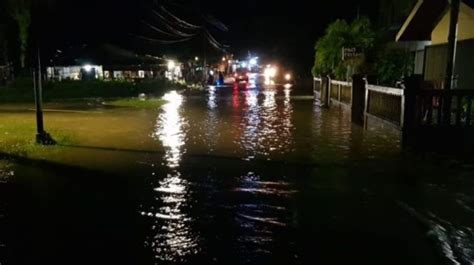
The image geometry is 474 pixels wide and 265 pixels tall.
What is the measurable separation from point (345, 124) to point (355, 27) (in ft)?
28.4

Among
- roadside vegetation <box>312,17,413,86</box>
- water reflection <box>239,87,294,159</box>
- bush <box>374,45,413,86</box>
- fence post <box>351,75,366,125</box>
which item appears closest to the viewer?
water reflection <box>239,87,294,159</box>

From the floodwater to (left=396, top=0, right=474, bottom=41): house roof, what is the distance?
271 inches

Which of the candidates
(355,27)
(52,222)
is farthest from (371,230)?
(355,27)

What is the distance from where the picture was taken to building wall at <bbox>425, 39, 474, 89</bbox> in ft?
55.0

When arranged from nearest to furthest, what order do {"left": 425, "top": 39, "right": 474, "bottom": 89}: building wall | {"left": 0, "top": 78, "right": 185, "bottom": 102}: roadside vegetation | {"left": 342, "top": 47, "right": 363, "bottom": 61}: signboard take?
{"left": 425, "top": 39, "right": 474, "bottom": 89}: building wall < {"left": 342, "top": 47, "right": 363, "bottom": 61}: signboard < {"left": 0, "top": 78, "right": 185, "bottom": 102}: roadside vegetation

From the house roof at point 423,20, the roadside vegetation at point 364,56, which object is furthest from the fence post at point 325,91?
the house roof at point 423,20

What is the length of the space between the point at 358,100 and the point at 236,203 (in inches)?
471

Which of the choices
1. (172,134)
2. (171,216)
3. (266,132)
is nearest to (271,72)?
(266,132)

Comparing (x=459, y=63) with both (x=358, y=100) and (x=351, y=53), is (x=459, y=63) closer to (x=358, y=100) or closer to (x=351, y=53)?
(x=358, y=100)

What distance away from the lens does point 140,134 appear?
1505cm

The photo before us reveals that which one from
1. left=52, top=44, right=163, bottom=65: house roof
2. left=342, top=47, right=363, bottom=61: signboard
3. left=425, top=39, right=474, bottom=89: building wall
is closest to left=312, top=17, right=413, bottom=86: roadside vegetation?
left=342, top=47, right=363, bottom=61: signboard

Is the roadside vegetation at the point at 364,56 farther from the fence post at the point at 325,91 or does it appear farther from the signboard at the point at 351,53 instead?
the fence post at the point at 325,91

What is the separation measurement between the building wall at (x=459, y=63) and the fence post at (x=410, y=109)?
228 inches

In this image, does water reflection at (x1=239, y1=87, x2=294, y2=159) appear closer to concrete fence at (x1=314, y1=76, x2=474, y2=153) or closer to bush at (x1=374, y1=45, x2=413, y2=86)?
concrete fence at (x1=314, y1=76, x2=474, y2=153)
